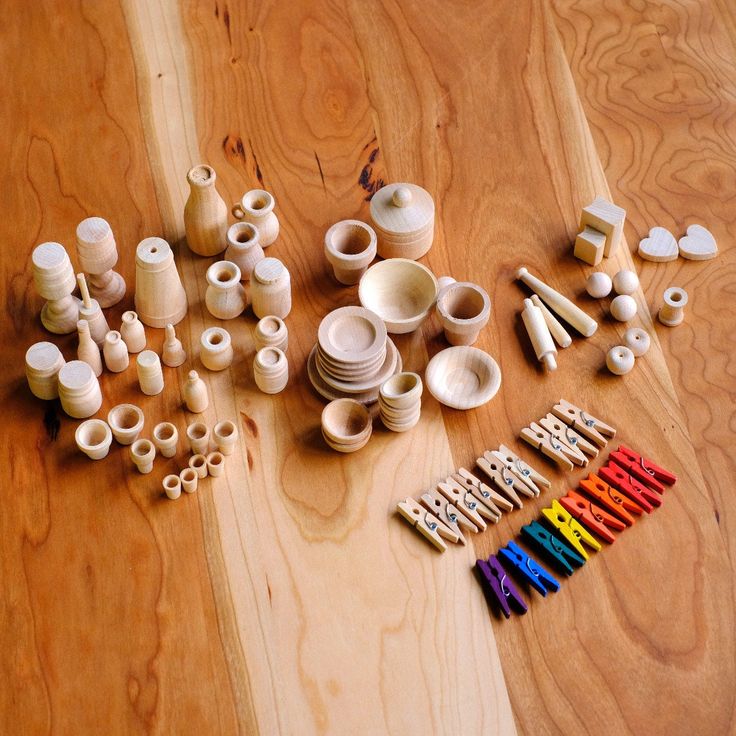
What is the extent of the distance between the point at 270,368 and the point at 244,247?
0.82ft

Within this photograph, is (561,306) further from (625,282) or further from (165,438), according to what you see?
(165,438)

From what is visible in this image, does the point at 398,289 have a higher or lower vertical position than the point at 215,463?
higher

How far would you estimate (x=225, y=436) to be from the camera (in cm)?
Answer: 163

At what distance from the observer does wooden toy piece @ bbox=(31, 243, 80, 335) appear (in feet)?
5.38

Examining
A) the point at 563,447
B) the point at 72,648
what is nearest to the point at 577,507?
the point at 563,447

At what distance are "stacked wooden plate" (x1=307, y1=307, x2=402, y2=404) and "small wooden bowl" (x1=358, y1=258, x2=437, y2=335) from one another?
8 cm

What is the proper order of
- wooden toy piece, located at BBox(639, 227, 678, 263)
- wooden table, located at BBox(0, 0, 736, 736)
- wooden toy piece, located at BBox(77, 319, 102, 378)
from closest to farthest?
wooden table, located at BBox(0, 0, 736, 736)
wooden toy piece, located at BBox(77, 319, 102, 378)
wooden toy piece, located at BBox(639, 227, 678, 263)

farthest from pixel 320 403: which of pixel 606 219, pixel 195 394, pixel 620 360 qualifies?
pixel 606 219

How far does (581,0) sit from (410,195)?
0.82 meters

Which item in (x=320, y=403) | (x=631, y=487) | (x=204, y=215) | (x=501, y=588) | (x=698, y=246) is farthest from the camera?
(x=698, y=246)

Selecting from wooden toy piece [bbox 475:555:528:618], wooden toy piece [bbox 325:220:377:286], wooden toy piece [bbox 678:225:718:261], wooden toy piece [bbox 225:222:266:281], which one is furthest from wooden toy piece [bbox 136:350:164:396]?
wooden toy piece [bbox 678:225:718:261]

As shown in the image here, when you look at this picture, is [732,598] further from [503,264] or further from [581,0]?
[581,0]

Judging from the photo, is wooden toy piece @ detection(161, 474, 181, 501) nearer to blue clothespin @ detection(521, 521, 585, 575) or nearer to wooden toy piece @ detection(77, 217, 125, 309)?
wooden toy piece @ detection(77, 217, 125, 309)

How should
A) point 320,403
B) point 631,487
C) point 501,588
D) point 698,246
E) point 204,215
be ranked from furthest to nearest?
point 698,246
point 204,215
point 320,403
point 631,487
point 501,588
